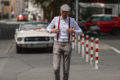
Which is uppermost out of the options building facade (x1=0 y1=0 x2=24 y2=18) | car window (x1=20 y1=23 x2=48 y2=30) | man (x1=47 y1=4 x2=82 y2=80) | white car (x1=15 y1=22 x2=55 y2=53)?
man (x1=47 y1=4 x2=82 y2=80)

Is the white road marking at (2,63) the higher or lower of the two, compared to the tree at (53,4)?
lower

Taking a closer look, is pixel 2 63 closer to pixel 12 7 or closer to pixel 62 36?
pixel 62 36

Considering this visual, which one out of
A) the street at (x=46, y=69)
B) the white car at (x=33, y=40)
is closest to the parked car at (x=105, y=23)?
the white car at (x=33, y=40)

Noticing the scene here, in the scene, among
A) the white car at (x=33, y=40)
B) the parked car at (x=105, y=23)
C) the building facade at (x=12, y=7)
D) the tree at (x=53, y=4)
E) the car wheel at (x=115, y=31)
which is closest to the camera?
the white car at (x=33, y=40)

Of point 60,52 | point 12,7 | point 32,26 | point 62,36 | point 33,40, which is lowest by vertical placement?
point 12,7

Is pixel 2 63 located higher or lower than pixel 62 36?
lower

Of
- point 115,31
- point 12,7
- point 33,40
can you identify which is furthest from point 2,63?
point 12,7

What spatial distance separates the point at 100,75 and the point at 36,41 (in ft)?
21.3

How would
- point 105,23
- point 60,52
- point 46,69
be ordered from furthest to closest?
1. point 105,23
2. point 46,69
3. point 60,52

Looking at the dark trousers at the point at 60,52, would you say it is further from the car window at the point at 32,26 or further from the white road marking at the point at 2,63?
the car window at the point at 32,26

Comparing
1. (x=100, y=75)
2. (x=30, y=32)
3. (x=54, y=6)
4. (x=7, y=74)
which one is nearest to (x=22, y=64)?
(x=7, y=74)

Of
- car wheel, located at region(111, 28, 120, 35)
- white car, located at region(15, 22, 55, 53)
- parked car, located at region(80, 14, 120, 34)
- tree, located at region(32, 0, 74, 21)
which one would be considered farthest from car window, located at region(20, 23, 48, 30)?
tree, located at region(32, 0, 74, 21)

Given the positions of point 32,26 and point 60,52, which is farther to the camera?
point 32,26

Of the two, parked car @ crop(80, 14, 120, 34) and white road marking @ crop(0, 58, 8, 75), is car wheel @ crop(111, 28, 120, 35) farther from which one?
white road marking @ crop(0, 58, 8, 75)
